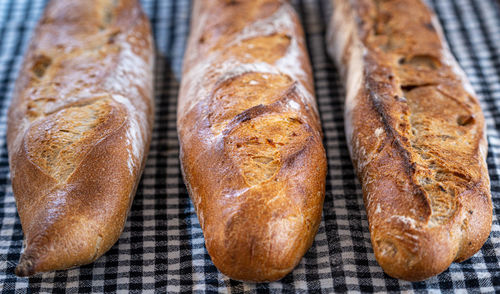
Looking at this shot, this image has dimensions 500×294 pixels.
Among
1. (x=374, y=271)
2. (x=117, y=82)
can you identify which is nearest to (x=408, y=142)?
(x=374, y=271)

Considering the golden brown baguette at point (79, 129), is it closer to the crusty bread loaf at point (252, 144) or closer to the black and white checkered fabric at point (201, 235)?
the black and white checkered fabric at point (201, 235)

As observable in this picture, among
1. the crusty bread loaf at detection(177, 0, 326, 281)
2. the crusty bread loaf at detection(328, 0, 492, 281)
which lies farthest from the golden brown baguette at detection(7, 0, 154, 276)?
the crusty bread loaf at detection(328, 0, 492, 281)

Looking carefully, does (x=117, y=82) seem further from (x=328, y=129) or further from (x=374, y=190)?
(x=374, y=190)

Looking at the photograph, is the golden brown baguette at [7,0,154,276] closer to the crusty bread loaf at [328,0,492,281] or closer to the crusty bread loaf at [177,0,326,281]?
the crusty bread loaf at [177,0,326,281]

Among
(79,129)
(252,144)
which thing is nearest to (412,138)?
(252,144)

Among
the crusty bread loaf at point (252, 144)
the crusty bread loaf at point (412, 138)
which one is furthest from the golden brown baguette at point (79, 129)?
the crusty bread loaf at point (412, 138)

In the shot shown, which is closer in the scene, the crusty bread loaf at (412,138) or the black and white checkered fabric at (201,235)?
the crusty bread loaf at (412,138)

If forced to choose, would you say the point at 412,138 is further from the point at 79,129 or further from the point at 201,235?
the point at 79,129
